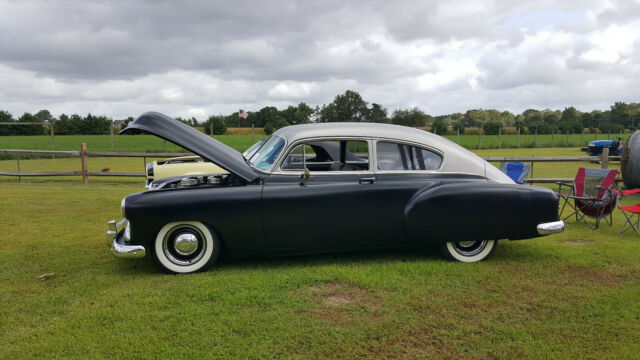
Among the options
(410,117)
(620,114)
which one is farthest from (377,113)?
(620,114)

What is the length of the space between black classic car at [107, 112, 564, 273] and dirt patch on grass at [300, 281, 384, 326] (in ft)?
2.06

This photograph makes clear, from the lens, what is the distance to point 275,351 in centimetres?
316

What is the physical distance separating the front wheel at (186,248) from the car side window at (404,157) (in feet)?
6.65

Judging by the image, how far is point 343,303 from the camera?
4.01m

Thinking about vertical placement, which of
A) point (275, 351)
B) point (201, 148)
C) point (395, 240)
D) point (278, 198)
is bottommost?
point (275, 351)

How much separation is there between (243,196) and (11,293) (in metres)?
2.36

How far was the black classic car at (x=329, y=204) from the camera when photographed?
465cm

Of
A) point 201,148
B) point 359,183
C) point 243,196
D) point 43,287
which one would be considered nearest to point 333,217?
point 359,183

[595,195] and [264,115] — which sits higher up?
[264,115]

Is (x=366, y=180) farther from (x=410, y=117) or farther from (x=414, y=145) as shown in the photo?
(x=410, y=117)

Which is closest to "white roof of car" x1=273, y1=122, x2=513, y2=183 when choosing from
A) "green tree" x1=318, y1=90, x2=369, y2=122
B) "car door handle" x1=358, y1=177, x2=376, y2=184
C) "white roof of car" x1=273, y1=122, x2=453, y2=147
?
"white roof of car" x1=273, y1=122, x2=453, y2=147

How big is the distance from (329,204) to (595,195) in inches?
206

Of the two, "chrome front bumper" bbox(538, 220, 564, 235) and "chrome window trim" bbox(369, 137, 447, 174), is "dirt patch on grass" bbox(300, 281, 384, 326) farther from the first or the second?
"chrome front bumper" bbox(538, 220, 564, 235)

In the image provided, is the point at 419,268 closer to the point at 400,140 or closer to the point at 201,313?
the point at 400,140
